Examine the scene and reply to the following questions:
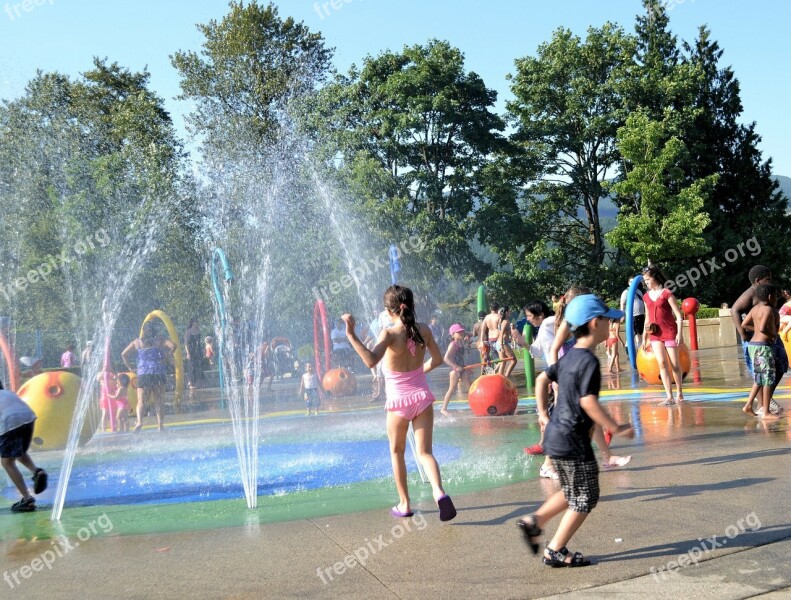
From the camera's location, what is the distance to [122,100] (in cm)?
3794

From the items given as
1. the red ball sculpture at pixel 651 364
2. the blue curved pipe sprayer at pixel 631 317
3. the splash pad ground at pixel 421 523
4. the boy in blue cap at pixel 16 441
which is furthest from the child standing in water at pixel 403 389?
the red ball sculpture at pixel 651 364

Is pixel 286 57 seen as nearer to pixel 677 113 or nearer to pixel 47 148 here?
pixel 47 148

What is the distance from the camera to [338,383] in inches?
669

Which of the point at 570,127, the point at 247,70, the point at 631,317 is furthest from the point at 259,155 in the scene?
the point at 631,317

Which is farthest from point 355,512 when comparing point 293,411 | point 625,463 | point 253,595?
point 293,411

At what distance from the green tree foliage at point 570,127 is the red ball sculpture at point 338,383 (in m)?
22.3

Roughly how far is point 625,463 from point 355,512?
230cm

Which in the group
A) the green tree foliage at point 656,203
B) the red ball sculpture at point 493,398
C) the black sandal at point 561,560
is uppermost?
the green tree foliage at point 656,203

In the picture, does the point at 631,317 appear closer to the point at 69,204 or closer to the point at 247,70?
the point at 69,204

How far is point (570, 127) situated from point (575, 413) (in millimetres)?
38136

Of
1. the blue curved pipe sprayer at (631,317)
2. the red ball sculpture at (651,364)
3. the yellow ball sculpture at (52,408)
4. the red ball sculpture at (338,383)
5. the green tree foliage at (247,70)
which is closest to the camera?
the yellow ball sculpture at (52,408)

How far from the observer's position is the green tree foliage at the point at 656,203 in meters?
35.1

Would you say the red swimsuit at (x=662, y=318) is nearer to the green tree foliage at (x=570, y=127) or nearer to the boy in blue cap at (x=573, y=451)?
the boy in blue cap at (x=573, y=451)

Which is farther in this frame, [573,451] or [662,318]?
[662,318]
